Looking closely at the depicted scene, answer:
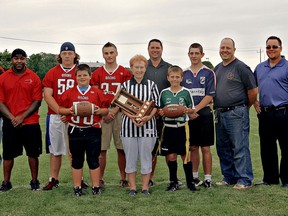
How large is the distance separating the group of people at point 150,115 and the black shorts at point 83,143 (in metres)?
0.01

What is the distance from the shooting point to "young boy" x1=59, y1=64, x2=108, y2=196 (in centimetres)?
607

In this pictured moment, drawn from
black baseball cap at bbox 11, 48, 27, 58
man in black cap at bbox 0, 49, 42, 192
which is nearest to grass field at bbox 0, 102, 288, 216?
man in black cap at bbox 0, 49, 42, 192

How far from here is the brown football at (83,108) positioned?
19.2 feet

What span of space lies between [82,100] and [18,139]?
1330 millimetres

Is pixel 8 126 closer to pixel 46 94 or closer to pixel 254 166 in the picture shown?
pixel 46 94

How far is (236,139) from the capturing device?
665 cm

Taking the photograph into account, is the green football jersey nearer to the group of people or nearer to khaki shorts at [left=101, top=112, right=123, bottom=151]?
the group of people

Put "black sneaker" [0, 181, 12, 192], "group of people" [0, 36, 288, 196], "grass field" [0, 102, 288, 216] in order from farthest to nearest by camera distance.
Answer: "black sneaker" [0, 181, 12, 192] < "group of people" [0, 36, 288, 196] < "grass field" [0, 102, 288, 216]

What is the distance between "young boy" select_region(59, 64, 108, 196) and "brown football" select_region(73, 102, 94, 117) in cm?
17

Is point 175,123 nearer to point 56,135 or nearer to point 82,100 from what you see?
point 82,100

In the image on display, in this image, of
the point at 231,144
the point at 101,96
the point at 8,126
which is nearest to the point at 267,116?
the point at 231,144

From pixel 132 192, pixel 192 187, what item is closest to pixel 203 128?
pixel 192 187

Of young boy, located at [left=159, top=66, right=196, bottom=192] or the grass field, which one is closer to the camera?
the grass field

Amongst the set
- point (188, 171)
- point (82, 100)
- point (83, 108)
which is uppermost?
point (82, 100)
